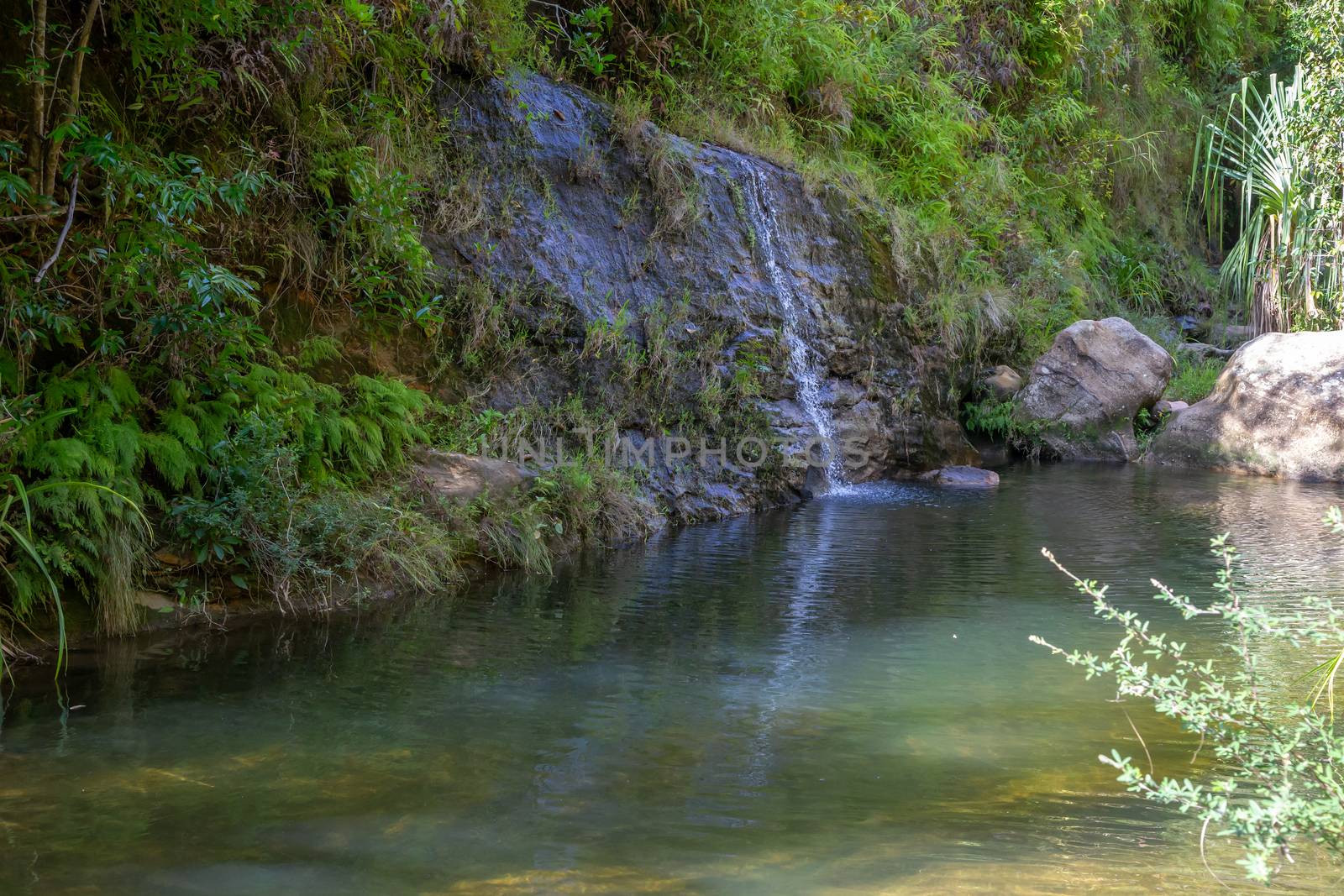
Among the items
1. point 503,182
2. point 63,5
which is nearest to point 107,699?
point 63,5

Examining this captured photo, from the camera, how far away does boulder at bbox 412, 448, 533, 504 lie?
7.16m

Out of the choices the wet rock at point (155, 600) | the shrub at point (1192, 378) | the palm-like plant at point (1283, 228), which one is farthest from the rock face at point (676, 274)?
the palm-like plant at point (1283, 228)

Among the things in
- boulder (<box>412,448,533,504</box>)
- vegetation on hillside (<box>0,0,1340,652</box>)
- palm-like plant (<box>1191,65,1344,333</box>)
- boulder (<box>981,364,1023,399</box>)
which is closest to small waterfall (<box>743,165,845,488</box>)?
vegetation on hillside (<box>0,0,1340,652</box>)

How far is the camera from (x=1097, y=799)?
11.6 feet

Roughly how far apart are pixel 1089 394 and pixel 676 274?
685 cm

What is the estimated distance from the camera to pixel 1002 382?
14594 millimetres

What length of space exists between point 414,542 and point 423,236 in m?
3.07

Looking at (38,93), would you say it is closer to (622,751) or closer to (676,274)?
(622,751)

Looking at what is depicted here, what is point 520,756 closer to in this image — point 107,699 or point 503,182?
point 107,699

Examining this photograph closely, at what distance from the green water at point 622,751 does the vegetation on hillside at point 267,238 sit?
0.71 metres

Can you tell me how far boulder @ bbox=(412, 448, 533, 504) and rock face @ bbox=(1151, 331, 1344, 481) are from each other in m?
9.46

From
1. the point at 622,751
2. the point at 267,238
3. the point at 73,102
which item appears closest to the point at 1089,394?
the point at 267,238

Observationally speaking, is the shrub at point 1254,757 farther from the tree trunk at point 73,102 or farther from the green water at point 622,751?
the tree trunk at point 73,102

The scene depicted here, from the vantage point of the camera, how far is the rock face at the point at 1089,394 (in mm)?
14344
